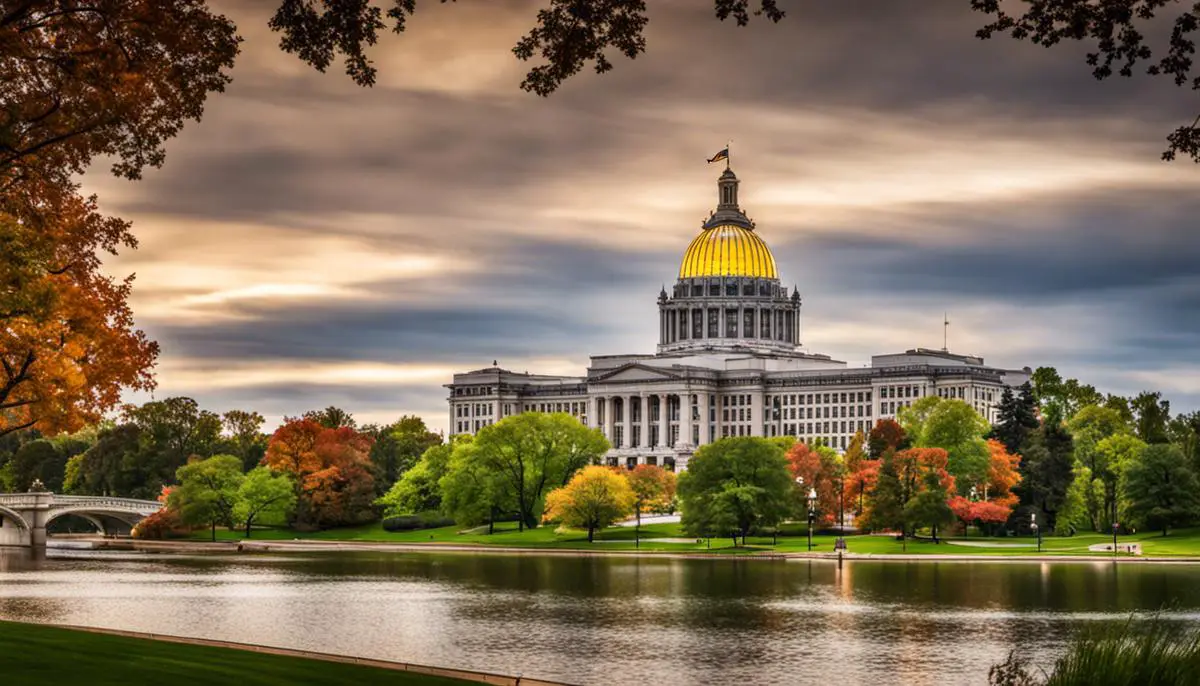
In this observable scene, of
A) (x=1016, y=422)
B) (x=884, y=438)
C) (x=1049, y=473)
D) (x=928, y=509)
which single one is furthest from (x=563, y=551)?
(x=884, y=438)

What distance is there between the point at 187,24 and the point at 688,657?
88.4 ft

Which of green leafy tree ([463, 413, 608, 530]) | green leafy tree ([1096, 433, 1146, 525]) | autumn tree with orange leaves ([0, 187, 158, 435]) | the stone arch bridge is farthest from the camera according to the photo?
the stone arch bridge

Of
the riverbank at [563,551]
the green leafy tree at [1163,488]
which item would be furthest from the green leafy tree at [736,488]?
the green leafy tree at [1163,488]

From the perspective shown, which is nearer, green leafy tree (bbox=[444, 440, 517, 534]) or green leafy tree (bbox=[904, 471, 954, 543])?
green leafy tree (bbox=[904, 471, 954, 543])

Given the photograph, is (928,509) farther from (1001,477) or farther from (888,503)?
(1001,477)

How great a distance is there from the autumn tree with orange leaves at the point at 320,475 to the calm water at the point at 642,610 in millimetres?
49822

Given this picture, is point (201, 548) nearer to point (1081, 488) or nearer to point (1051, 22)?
point (1081, 488)

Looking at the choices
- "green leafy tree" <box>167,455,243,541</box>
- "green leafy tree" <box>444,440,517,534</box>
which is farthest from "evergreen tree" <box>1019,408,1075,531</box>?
"green leafy tree" <box>167,455,243,541</box>

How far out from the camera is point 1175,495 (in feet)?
401

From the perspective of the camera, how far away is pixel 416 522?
151 metres

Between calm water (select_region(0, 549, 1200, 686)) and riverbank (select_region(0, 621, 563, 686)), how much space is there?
10768mm

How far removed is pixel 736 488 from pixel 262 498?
4844cm

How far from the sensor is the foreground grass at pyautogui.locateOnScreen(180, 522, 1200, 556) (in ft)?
366

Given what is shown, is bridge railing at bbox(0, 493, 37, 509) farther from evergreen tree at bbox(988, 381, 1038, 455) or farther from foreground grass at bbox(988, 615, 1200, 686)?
foreground grass at bbox(988, 615, 1200, 686)
